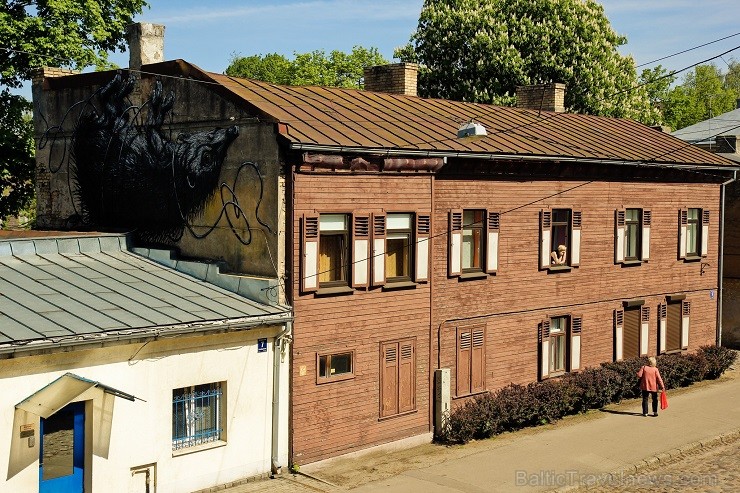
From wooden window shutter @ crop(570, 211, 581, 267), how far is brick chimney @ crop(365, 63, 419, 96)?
5.84 m

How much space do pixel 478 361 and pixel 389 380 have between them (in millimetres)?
3235

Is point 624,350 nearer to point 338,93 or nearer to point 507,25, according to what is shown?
point 338,93

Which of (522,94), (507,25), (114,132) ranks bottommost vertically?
(114,132)

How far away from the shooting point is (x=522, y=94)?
3120cm

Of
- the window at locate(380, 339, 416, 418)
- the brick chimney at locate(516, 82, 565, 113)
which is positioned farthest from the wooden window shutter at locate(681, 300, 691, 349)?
the window at locate(380, 339, 416, 418)

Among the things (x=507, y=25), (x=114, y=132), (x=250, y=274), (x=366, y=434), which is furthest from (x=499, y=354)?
(x=507, y=25)

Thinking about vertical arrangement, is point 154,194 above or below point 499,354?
above

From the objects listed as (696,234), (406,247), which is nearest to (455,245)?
(406,247)

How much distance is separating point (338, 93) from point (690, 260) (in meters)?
12.9

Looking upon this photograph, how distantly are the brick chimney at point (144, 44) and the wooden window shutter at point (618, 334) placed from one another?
14220mm

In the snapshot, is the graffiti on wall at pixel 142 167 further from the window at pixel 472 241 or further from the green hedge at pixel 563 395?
the green hedge at pixel 563 395

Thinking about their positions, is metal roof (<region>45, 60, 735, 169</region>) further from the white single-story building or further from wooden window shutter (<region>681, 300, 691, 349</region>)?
wooden window shutter (<region>681, 300, 691, 349</region>)

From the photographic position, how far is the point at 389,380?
794 inches

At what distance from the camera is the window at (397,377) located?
65.8 ft
